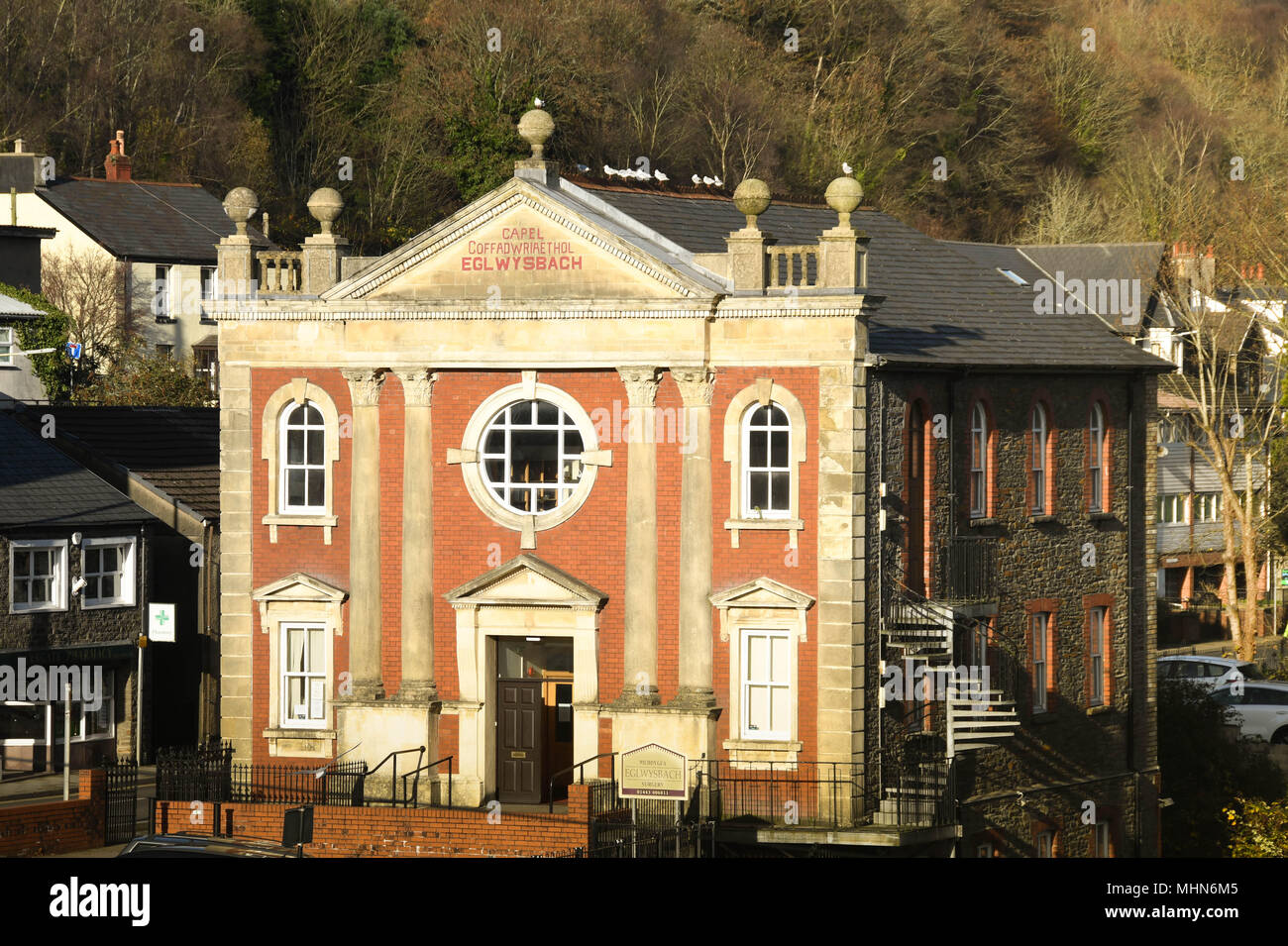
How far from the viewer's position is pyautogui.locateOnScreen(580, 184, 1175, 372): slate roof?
3919cm

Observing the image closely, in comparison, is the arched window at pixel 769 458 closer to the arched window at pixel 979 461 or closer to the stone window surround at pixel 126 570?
the arched window at pixel 979 461

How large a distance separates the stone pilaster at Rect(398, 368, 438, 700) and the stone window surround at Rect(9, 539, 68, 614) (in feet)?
27.5

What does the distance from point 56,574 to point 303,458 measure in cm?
690

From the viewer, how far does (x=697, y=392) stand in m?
35.8

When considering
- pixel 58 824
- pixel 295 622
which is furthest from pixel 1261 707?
pixel 58 824

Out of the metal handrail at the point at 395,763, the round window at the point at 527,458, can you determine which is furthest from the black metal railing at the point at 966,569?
the metal handrail at the point at 395,763

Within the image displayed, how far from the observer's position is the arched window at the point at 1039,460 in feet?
135

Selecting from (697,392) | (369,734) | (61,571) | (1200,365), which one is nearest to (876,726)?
(697,392)

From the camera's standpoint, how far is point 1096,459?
4312cm

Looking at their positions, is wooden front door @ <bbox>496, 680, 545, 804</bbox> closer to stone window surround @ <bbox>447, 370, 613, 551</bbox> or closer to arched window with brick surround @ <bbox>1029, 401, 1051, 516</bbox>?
stone window surround @ <bbox>447, 370, 613, 551</bbox>

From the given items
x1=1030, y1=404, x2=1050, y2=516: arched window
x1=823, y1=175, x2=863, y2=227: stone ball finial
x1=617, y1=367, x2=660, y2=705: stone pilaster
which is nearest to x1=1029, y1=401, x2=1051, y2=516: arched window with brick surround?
x1=1030, y1=404, x2=1050, y2=516: arched window

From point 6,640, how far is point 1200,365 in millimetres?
36933

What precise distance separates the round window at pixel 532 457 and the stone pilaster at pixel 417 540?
1000 mm

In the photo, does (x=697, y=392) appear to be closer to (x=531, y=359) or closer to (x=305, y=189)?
(x=531, y=359)
